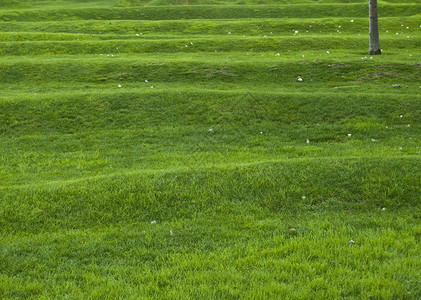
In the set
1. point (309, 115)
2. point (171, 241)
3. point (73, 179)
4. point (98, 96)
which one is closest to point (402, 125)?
point (309, 115)

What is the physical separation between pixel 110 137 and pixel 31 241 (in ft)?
18.8

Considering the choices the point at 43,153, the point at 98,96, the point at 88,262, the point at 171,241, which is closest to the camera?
the point at 88,262

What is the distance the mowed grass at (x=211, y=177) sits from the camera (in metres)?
5.27

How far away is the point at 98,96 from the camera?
46.1ft

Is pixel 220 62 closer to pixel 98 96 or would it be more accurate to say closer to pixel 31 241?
pixel 98 96

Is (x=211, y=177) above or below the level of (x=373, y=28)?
below

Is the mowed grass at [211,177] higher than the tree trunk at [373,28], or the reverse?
the tree trunk at [373,28]

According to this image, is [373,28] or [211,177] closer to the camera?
[211,177]

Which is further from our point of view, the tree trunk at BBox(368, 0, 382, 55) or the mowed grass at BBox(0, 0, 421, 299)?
the tree trunk at BBox(368, 0, 382, 55)

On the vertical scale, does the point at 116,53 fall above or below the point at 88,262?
above

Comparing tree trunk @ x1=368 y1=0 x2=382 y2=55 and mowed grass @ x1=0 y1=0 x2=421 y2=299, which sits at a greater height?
tree trunk @ x1=368 y1=0 x2=382 y2=55

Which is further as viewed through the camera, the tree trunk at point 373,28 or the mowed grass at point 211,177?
the tree trunk at point 373,28

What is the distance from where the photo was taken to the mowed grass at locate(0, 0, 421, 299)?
5273 mm

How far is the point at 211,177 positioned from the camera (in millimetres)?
8219
